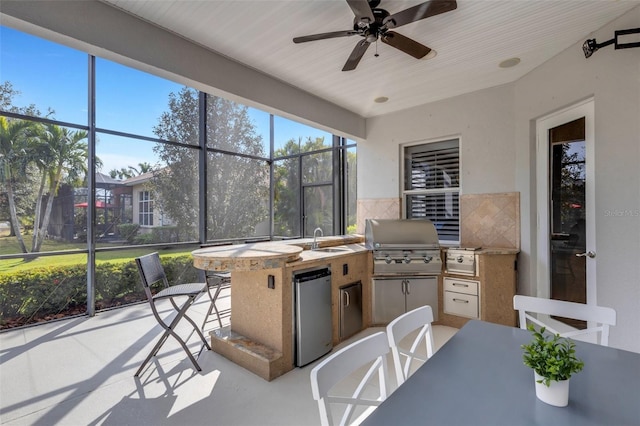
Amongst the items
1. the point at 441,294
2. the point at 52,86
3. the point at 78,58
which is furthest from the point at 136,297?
the point at 441,294

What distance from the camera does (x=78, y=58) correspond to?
389 cm

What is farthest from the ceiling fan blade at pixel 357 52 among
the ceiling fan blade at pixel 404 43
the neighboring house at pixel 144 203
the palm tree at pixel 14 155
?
the palm tree at pixel 14 155

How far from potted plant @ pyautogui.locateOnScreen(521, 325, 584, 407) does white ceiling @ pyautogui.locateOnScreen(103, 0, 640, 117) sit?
239 cm

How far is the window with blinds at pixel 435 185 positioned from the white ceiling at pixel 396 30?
938 mm

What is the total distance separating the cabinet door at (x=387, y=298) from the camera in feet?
11.1

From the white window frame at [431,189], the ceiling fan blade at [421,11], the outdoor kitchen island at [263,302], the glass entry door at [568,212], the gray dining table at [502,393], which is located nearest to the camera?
the gray dining table at [502,393]

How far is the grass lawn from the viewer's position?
338cm

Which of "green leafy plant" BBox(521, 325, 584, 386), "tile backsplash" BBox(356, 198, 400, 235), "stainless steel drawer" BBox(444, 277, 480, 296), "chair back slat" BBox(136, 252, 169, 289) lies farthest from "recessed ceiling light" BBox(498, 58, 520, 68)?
"chair back slat" BBox(136, 252, 169, 289)

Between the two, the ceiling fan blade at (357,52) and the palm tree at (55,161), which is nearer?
the ceiling fan blade at (357,52)

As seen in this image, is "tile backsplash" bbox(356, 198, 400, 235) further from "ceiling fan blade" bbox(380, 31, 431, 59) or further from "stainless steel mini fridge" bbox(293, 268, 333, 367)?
"ceiling fan blade" bbox(380, 31, 431, 59)

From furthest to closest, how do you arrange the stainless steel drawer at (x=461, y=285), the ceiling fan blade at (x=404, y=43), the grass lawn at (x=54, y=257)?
1. the grass lawn at (x=54, y=257)
2. the stainless steel drawer at (x=461, y=285)
3. the ceiling fan blade at (x=404, y=43)

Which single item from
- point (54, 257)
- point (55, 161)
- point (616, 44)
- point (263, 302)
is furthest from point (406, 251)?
point (55, 161)

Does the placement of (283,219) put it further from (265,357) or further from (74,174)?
(265,357)

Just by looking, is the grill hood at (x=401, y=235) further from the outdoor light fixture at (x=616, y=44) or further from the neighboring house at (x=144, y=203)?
the neighboring house at (x=144, y=203)
